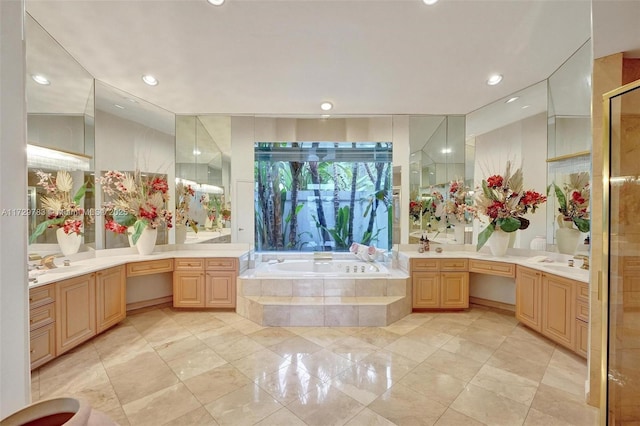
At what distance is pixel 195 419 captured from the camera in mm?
1743

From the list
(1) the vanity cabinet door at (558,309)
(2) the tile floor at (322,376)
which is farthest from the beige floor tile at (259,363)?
(1) the vanity cabinet door at (558,309)

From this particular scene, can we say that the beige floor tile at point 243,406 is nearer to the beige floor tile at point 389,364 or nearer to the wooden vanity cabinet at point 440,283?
the beige floor tile at point 389,364

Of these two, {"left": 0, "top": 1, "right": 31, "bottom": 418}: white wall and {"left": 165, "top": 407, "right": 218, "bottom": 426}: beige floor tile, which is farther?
{"left": 165, "top": 407, "right": 218, "bottom": 426}: beige floor tile

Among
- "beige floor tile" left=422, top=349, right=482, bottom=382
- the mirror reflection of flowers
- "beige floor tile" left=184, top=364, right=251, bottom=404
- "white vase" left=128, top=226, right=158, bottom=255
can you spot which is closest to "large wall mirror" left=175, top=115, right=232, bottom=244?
the mirror reflection of flowers

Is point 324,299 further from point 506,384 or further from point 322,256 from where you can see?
point 506,384

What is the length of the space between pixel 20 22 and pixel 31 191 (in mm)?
2333

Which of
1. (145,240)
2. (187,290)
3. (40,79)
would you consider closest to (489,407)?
(187,290)

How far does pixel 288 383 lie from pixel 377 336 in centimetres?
123

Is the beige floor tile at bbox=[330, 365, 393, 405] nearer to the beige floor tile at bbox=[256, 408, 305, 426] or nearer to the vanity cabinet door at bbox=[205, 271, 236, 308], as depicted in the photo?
the beige floor tile at bbox=[256, 408, 305, 426]

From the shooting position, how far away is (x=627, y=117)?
5.40 feet

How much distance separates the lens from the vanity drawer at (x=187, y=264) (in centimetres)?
352

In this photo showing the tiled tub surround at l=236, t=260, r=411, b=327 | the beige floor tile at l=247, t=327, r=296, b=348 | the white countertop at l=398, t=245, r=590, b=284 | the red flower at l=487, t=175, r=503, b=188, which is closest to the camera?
the white countertop at l=398, t=245, r=590, b=284

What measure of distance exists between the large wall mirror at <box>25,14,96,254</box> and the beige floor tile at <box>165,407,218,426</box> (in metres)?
2.36

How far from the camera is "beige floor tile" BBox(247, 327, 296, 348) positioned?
109 inches
